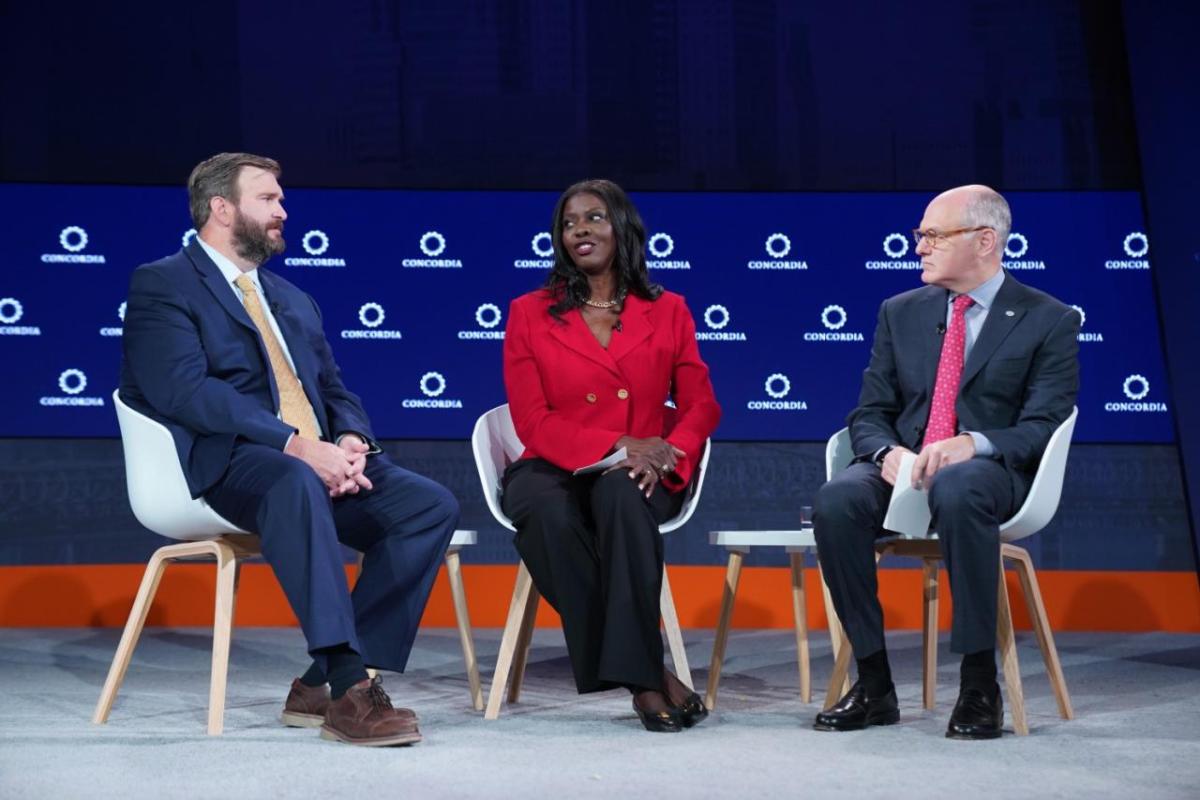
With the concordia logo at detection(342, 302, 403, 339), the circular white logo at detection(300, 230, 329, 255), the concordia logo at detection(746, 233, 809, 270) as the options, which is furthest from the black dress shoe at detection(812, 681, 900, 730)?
the circular white logo at detection(300, 230, 329, 255)

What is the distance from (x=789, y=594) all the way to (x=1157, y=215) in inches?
80.5

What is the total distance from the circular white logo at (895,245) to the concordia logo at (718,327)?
0.66 m

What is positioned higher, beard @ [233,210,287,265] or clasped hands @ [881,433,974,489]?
beard @ [233,210,287,265]

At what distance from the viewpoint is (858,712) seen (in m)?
3.17

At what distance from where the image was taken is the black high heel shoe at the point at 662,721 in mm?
3119

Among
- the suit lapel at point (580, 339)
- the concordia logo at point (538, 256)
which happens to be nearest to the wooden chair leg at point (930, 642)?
the suit lapel at point (580, 339)

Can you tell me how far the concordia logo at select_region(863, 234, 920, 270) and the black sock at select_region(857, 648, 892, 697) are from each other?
2667 mm

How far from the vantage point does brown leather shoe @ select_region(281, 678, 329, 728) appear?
3.27 metres

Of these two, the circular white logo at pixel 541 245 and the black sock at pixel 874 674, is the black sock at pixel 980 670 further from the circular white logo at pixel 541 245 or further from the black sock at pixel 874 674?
the circular white logo at pixel 541 245

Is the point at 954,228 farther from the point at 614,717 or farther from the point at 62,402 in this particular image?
the point at 62,402

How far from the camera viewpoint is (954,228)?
3.51 metres

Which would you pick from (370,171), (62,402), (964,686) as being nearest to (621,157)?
(370,171)

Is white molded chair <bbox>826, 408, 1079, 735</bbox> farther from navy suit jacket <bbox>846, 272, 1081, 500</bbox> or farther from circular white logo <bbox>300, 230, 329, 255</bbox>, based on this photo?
circular white logo <bbox>300, 230, 329, 255</bbox>

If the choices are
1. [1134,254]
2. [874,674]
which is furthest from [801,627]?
[1134,254]
